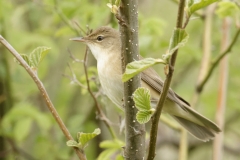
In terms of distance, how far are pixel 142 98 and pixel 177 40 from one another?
0.39 metres

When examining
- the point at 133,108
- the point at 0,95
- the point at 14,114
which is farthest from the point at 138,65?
the point at 0,95

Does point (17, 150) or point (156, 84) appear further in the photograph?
point (17, 150)

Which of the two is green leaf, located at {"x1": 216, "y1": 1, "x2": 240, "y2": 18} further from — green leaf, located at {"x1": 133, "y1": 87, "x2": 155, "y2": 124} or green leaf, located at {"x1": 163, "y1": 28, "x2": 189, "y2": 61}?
green leaf, located at {"x1": 163, "y1": 28, "x2": 189, "y2": 61}

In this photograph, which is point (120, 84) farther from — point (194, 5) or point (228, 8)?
point (194, 5)

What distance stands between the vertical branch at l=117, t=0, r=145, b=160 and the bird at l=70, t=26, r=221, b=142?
0.87 meters

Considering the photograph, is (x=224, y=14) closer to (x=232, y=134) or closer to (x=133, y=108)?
(x=133, y=108)

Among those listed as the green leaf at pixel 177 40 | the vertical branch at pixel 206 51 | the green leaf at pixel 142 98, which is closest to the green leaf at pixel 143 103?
the green leaf at pixel 142 98

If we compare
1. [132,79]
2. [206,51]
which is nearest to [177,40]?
[132,79]

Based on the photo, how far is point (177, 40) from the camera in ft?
5.30

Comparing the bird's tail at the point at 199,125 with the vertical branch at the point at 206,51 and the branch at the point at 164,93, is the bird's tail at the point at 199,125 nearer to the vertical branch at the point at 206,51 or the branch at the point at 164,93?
the vertical branch at the point at 206,51

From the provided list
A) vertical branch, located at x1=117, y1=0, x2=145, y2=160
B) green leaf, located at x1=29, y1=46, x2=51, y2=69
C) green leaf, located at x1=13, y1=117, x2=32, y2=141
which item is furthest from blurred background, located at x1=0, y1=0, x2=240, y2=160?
green leaf, located at x1=29, y1=46, x2=51, y2=69

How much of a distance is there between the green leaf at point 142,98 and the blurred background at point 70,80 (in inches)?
64.6

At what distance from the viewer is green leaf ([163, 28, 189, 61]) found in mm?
1581

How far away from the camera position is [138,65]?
169 centimetres
